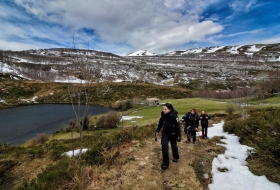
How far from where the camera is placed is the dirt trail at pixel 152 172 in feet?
17.9

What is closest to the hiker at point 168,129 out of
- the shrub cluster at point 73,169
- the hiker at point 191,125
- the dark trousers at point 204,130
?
the shrub cluster at point 73,169

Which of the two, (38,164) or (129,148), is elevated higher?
(129,148)

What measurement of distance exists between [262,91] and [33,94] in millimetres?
92166

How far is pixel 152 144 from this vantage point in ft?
32.4

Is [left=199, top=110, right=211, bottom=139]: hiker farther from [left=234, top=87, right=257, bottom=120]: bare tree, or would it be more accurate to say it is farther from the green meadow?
the green meadow

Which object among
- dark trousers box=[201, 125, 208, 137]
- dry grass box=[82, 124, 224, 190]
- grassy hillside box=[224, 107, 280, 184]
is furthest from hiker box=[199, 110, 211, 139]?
dry grass box=[82, 124, 224, 190]

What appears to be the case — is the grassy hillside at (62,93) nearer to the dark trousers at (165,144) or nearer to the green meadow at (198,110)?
the green meadow at (198,110)

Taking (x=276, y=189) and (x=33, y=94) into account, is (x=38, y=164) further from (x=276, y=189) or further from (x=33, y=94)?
(x=33, y=94)

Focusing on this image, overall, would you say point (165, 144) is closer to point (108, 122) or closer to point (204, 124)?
point (204, 124)

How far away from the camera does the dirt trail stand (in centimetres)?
547

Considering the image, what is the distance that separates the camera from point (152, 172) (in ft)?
20.6

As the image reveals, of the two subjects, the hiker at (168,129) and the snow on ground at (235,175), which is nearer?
the snow on ground at (235,175)

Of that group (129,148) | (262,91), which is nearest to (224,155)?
(129,148)

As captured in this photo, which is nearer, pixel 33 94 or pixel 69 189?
pixel 69 189
